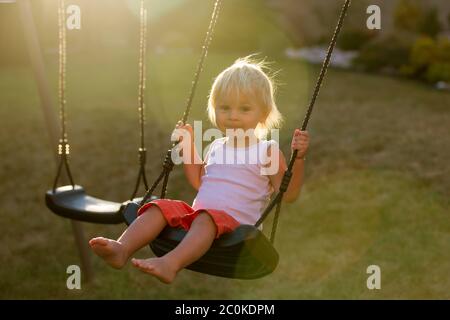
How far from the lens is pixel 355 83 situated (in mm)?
14438

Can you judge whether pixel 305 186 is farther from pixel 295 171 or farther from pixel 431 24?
pixel 431 24

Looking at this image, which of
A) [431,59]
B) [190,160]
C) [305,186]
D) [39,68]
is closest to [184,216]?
[190,160]

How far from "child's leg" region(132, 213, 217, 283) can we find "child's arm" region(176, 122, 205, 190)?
19.4 inches

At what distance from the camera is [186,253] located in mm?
3057

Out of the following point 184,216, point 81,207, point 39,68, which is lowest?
point 81,207

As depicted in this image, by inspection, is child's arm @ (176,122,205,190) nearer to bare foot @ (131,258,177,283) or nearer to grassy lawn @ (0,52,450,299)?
bare foot @ (131,258,177,283)

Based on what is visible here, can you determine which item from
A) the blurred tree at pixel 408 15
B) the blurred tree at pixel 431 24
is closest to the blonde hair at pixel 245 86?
the blurred tree at pixel 431 24

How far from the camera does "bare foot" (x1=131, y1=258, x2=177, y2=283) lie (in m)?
2.85

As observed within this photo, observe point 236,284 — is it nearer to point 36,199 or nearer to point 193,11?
point 36,199

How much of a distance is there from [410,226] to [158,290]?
9.17ft

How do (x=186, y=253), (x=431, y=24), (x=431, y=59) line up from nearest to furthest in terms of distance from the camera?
(x=186, y=253)
(x=431, y=59)
(x=431, y=24)

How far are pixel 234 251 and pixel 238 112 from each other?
2.09 feet

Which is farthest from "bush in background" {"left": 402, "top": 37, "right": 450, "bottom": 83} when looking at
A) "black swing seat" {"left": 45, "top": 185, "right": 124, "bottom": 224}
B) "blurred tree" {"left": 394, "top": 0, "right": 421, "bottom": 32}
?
"black swing seat" {"left": 45, "top": 185, "right": 124, "bottom": 224}

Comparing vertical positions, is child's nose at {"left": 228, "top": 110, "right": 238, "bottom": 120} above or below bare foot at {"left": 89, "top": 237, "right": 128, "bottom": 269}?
above
